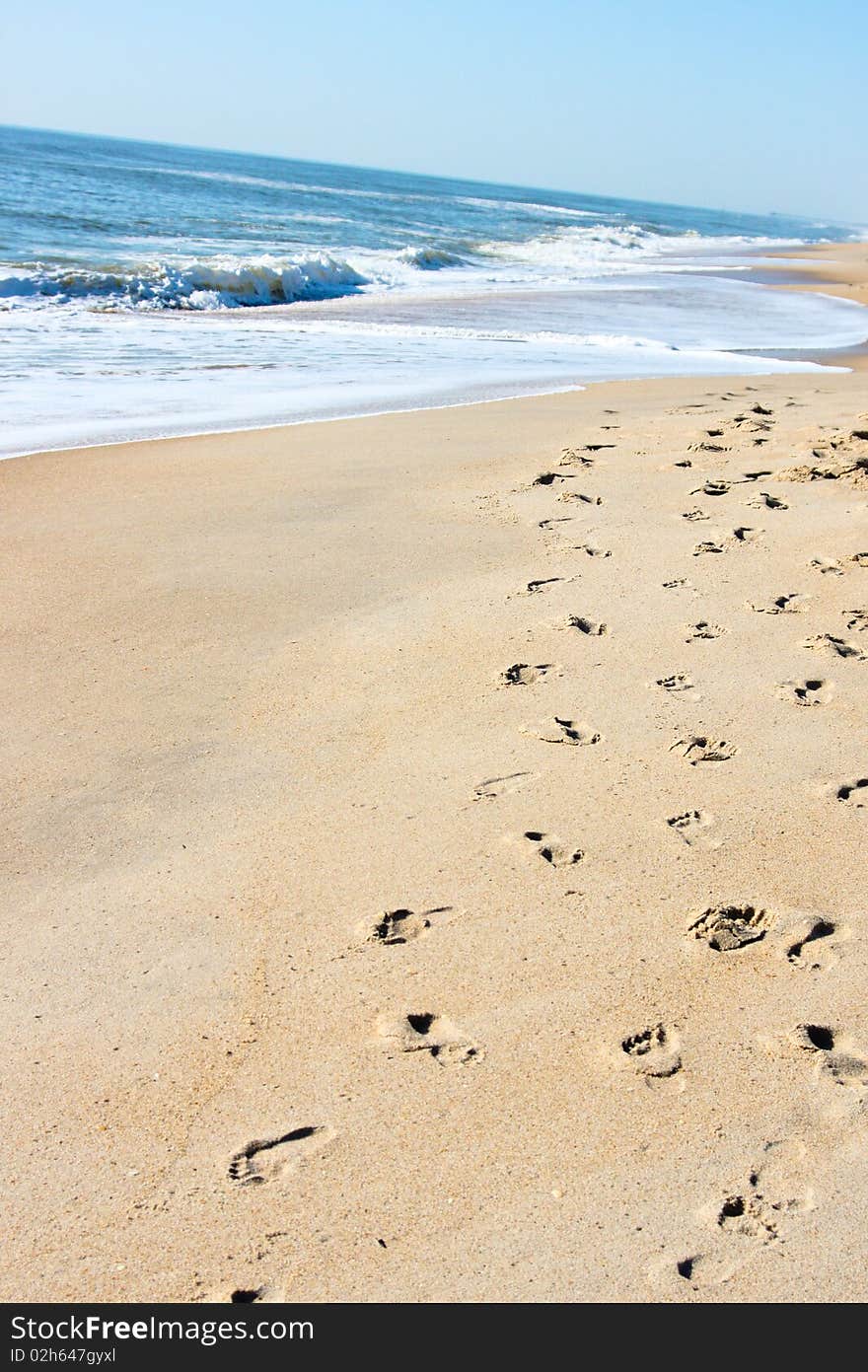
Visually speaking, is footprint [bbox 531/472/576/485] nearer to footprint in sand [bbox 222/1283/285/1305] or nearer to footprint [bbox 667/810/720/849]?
footprint [bbox 667/810/720/849]

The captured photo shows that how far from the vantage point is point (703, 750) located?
3000 mm

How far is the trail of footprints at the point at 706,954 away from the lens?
1.67m

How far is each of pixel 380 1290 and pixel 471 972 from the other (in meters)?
0.71

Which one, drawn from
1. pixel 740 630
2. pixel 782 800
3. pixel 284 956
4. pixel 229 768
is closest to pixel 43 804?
pixel 229 768

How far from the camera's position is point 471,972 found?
2.21 metres

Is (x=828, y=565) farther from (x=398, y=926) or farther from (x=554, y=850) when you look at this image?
(x=398, y=926)

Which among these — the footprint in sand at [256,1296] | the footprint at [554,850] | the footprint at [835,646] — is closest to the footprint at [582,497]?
the footprint at [835,646]

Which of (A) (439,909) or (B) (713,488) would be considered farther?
(B) (713,488)

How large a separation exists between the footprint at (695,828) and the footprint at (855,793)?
1.15ft

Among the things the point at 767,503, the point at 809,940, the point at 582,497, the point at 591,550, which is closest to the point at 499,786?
the point at 809,940

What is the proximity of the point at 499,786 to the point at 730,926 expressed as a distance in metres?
0.74

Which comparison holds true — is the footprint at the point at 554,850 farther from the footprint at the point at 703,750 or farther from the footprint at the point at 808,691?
the footprint at the point at 808,691

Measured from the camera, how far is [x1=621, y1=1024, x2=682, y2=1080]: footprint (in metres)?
1.96

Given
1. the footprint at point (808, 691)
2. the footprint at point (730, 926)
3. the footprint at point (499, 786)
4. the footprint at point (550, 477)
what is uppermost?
the footprint at point (550, 477)
